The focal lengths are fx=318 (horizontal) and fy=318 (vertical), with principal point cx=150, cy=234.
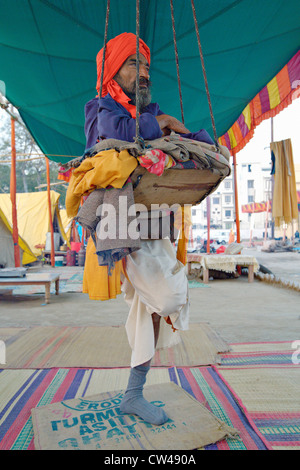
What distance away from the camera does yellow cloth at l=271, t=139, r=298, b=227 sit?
523cm

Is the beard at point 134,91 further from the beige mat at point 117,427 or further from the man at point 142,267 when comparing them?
the beige mat at point 117,427

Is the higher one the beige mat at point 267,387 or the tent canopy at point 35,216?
the tent canopy at point 35,216

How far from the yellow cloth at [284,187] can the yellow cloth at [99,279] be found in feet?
14.7

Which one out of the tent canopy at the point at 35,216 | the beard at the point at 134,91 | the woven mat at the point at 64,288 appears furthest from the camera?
the tent canopy at the point at 35,216

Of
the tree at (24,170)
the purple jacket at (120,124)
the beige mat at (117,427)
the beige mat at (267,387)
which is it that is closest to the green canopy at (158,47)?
the purple jacket at (120,124)

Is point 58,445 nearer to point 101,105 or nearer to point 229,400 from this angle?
point 229,400

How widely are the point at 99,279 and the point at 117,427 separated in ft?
2.12

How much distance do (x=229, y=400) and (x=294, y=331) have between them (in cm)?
154

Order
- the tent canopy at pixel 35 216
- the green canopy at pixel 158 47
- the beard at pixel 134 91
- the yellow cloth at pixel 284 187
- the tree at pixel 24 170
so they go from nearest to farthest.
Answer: the beard at pixel 134 91 < the green canopy at pixel 158 47 < the yellow cloth at pixel 284 187 < the tent canopy at pixel 35 216 < the tree at pixel 24 170

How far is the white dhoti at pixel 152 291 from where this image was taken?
1305 millimetres

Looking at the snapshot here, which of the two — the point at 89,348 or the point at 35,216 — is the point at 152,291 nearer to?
the point at 89,348

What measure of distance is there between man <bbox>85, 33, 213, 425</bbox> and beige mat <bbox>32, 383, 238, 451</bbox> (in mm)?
69

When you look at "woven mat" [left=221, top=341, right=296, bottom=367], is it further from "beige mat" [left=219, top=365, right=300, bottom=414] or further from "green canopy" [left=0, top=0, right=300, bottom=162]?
"green canopy" [left=0, top=0, right=300, bottom=162]

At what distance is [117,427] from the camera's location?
1378 millimetres
